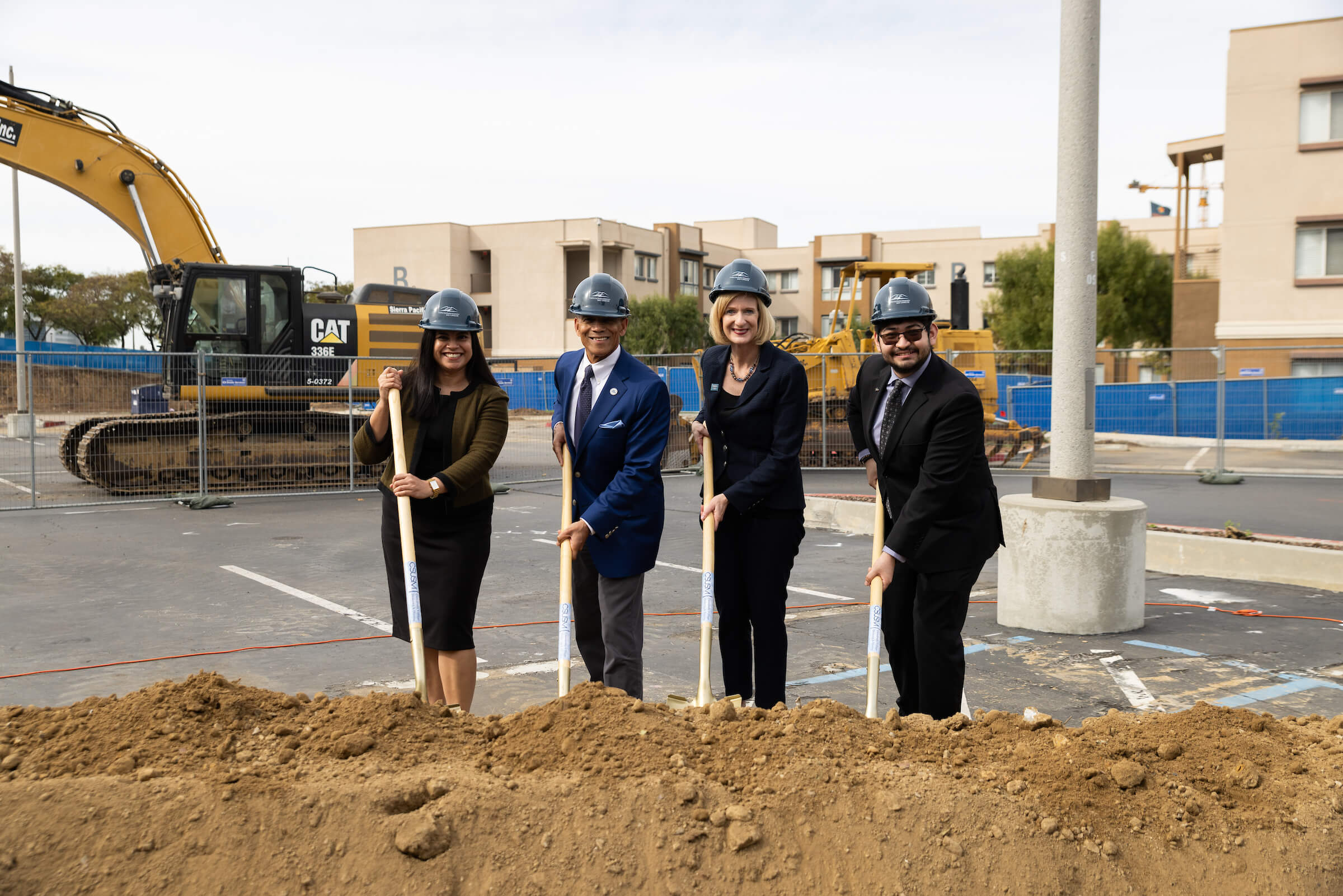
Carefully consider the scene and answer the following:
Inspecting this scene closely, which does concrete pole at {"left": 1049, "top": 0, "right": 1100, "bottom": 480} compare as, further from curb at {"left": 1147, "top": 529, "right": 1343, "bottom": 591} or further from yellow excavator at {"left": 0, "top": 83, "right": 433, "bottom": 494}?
yellow excavator at {"left": 0, "top": 83, "right": 433, "bottom": 494}

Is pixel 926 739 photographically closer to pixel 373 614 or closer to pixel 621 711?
pixel 621 711

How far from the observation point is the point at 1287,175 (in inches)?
1053

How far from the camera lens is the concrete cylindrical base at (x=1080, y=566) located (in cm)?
679

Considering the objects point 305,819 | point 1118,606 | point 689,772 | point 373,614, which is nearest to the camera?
point 305,819

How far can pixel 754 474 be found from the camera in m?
4.52

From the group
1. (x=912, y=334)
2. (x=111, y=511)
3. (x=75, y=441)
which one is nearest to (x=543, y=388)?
(x=75, y=441)

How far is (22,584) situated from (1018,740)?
784 cm


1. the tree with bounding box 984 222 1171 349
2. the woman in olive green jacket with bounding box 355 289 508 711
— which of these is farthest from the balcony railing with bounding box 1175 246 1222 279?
the woman in olive green jacket with bounding box 355 289 508 711

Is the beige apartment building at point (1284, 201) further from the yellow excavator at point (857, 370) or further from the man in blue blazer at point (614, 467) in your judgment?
the man in blue blazer at point (614, 467)

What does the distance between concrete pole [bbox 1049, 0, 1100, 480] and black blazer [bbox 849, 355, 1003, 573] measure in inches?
111

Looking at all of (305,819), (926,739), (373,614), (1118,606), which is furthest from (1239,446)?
(305,819)

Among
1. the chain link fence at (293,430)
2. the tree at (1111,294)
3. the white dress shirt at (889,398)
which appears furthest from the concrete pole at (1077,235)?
the tree at (1111,294)

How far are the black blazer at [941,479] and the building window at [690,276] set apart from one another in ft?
203

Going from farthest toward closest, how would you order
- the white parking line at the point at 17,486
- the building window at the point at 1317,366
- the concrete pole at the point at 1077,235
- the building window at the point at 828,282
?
the building window at the point at 828,282 < the building window at the point at 1317,366 < the white parking line at the point at 17,486 < the concrete pole at the point at 1077,235
